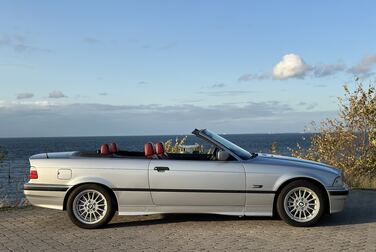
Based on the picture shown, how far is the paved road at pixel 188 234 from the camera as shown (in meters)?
6.07

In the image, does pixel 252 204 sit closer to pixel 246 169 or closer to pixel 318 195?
pixel 246 169

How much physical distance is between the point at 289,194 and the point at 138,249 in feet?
7.70

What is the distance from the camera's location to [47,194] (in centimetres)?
706

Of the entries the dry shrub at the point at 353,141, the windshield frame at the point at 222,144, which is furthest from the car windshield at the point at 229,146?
the dry shrub at the point at 353,141

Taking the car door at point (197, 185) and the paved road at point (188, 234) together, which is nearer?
the paved road at point (188, 234)

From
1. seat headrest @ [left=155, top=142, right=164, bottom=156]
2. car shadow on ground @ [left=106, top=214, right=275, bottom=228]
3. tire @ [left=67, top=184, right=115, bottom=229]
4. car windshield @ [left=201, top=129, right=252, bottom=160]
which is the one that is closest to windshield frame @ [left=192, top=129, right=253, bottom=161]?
car windshield @ [left=201, top=129, right=252, bottom=160]

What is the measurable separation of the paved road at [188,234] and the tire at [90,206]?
152mm

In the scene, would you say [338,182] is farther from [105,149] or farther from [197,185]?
[105,149]

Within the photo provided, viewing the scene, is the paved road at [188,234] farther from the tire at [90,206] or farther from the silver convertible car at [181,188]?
the silver convertible car at [181,188]

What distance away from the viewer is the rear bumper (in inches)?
277

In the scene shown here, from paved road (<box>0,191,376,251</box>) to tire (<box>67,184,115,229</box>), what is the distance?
0.50 ft

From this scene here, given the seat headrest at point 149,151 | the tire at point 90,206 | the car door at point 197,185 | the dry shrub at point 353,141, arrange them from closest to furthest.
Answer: the car door at point 197,185 → the tire at point 90,206 → the seat headrest at point 149,151 → the dry shrub at point 353,141

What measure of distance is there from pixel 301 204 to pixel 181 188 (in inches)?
67.5

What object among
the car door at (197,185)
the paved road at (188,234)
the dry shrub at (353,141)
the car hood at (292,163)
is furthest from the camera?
the dry shrub at (353,141)
